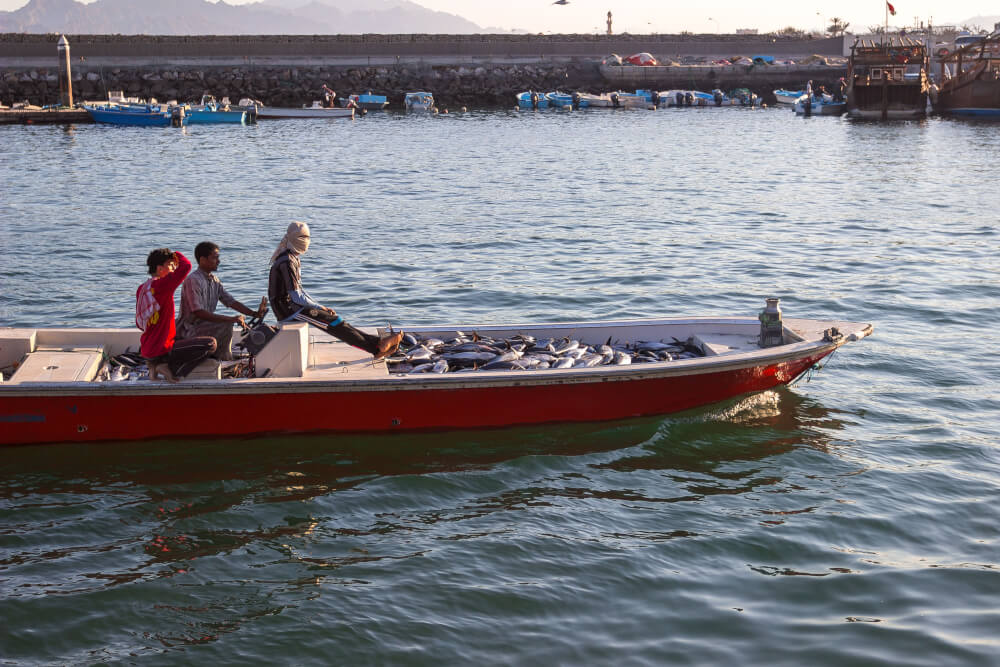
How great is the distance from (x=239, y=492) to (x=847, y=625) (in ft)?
17.8

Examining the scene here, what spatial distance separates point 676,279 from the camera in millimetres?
18359

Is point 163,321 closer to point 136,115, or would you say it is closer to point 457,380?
point 457,380

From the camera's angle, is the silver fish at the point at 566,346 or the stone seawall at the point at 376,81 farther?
the stone seawall at the point at 376,81

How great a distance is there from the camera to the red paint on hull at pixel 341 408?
9.73 m

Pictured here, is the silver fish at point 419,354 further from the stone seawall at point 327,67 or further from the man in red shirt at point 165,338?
the stone seawall at point 327,67

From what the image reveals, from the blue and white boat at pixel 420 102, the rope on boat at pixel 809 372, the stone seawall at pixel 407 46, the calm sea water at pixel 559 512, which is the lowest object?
the calm sea water at pixel 559 512

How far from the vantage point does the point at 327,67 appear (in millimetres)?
72125

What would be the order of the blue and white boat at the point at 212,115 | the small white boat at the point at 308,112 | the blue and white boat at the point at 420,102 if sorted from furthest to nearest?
the blue and white boat at the point at 420,102 < the small white boat at the point at 308,112 < the blue and white boat at the point at 212,115

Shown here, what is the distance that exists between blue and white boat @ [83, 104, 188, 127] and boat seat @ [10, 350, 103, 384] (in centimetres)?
4534

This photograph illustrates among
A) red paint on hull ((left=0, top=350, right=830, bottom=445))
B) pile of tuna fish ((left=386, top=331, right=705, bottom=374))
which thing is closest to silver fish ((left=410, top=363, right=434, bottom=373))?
pile of tuna fish ((left=386, top=331, right=705, bottom=374))

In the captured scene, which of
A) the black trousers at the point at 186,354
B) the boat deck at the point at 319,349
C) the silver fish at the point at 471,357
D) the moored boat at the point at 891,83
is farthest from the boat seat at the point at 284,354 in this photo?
the moored boat at the point at 891,83

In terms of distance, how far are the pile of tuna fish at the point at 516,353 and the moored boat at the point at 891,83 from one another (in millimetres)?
52666

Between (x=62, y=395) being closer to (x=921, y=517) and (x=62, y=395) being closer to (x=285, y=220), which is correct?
(x=921, y=517)

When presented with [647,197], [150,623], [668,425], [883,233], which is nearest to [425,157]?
[647,197]
